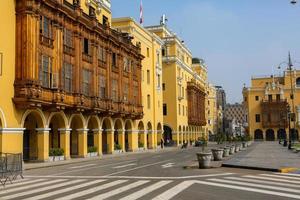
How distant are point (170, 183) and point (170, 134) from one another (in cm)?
6211

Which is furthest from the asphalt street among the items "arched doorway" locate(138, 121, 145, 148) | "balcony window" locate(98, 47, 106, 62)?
"arched doorway" locate(138, 121, 145, 148)

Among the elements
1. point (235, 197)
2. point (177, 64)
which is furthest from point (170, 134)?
point (235, 197)

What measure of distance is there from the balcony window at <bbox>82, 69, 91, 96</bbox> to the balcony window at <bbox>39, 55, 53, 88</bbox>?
6523 millimetres

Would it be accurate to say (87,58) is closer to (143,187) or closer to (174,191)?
(143,187)

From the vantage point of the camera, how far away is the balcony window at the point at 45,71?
32.9 m

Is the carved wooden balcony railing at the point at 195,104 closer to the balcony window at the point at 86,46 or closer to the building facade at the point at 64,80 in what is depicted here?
the building facade at the point at 64,80

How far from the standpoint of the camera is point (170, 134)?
78.5 metres

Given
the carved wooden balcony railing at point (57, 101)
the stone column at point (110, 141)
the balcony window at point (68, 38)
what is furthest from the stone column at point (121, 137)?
the balcony window at point (68, 38)

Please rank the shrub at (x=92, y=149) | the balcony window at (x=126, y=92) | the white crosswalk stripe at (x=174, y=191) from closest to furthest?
the white crosswalk stripe at (x=174, y=191) → the shrub at (x=92, y=149) → the balcony window at (x=126, y=92)

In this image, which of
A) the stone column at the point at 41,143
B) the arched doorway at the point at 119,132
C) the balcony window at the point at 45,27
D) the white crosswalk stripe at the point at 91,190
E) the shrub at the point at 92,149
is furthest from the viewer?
the arched doorway at the point at 119,132

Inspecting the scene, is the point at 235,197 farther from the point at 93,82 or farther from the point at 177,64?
the point at 177,64

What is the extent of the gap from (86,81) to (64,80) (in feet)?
15.6

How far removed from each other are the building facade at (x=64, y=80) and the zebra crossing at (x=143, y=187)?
1259 centimetres

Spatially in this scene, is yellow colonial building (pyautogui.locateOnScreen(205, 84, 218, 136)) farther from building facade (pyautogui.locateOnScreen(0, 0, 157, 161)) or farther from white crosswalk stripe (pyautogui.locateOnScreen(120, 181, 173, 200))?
white crosswalk stripe (pyautogui.locateOnScreen(120, 181, 173, 200))
